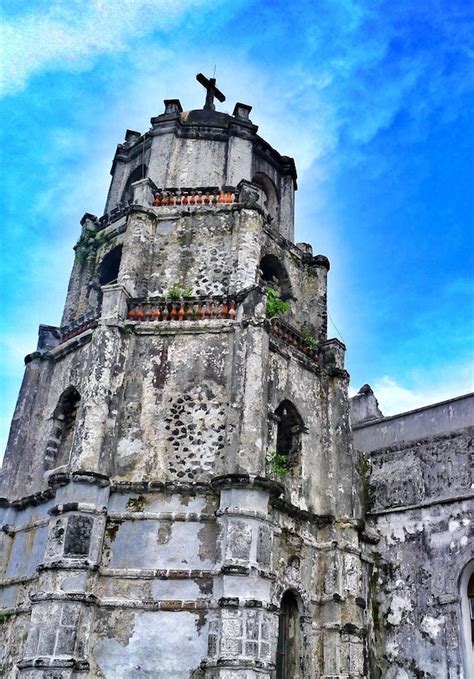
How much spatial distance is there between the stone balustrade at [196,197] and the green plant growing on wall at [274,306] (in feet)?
7.05

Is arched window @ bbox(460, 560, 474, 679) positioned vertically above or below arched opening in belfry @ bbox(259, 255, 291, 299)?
below

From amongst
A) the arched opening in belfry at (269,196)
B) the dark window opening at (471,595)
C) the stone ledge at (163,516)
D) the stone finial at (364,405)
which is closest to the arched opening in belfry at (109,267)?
the arched opening in belfry at (269,196)

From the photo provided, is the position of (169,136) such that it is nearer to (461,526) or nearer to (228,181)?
(228,181)

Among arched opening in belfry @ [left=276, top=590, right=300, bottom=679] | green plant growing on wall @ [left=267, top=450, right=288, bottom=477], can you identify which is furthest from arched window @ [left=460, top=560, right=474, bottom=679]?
green plant growing on wall @ [left=267, top=450, right=288, bottom=477]

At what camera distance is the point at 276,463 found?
35.3 feet

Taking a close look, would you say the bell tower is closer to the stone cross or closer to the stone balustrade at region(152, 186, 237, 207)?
the stone balustrade at region(152, 186, 237, 207)

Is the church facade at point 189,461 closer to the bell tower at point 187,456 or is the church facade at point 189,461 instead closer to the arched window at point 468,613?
the bell tower at point 187,456

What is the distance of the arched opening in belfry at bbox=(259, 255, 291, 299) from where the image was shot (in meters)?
13.6

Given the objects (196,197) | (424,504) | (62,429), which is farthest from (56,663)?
(196,197)

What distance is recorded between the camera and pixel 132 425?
34.7ft

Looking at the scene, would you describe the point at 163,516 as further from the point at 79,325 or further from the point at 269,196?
the point at 269,196

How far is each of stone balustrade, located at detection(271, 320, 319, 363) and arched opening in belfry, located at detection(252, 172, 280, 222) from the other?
381cm

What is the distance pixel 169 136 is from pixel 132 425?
687 centimetres

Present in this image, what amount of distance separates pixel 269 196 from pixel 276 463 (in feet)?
23.1
